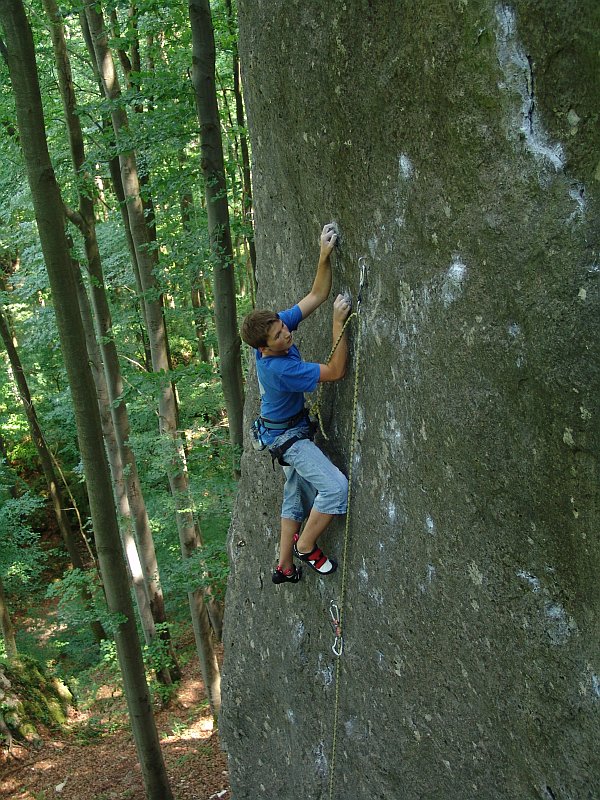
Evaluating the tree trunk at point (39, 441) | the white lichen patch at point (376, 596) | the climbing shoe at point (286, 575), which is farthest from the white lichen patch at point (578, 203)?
the tree trunk at point (39, 441)

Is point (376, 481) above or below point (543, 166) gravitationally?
below

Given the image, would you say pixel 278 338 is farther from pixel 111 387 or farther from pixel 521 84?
pixel 111 387

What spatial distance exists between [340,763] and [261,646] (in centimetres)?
145

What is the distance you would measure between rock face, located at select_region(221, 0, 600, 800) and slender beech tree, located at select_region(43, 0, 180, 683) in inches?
262

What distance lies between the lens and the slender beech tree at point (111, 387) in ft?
36.3

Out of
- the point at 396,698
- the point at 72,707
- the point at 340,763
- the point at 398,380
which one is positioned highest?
the point at 398,380

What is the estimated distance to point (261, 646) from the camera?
21.7ft

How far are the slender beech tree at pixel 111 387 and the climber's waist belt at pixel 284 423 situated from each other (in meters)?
6.41

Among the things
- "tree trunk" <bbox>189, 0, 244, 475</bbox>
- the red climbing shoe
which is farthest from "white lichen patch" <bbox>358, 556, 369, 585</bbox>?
"tree trunk" <bbox>189, 0, 244, 475</bbox>

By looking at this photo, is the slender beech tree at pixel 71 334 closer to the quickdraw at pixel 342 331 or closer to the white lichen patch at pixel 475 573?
the quickdraw at pixel 342 331

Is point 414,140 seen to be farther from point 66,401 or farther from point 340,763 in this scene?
point 66,401

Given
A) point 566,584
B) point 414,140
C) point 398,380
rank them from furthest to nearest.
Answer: point 398,380 → point 414,140 → point 566,584

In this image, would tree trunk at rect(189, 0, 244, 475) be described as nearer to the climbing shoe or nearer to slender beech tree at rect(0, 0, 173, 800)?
slender beech tree at rect(0, 0, 173, 800)

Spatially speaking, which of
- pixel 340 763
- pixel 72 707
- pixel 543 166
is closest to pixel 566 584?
pixel 543 166
